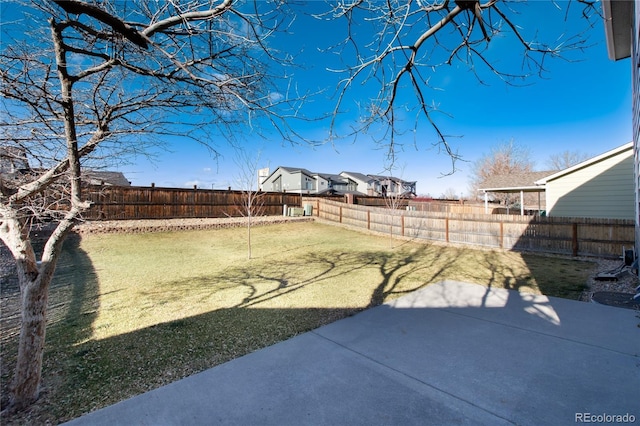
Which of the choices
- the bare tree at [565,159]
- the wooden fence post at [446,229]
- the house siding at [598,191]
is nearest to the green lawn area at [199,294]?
the wooden fence post at [446,229]

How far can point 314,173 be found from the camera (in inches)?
1645

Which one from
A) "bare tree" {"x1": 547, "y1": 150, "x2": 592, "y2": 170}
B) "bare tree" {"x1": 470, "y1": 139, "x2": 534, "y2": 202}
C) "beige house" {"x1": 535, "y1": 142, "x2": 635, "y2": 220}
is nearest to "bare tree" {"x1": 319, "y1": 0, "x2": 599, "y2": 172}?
"beige house" {"x1": 535, "y1": 142, "x2": 635, "y2": 220}

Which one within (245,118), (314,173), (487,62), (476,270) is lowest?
(476,270)

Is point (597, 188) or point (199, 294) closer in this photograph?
point (199, 294)

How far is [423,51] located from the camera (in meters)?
2.93

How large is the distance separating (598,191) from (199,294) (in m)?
13.1

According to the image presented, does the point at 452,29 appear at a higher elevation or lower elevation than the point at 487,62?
higher

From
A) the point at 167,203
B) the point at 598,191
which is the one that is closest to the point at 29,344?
the point at 167,203

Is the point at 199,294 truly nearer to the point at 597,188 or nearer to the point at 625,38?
the point at 625,38

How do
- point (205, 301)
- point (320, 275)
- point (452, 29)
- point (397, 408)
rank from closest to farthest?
point (397, 408) → point (452, 29) → point (205, 301) → point (320, 275)

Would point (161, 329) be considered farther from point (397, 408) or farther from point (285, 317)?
point (397, 408)

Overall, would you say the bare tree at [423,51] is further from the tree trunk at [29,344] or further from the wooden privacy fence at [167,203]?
the wooden privacy fence at [167,203]

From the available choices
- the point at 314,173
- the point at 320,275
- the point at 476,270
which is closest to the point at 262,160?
the point at 320,275

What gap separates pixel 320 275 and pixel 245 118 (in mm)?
4812
